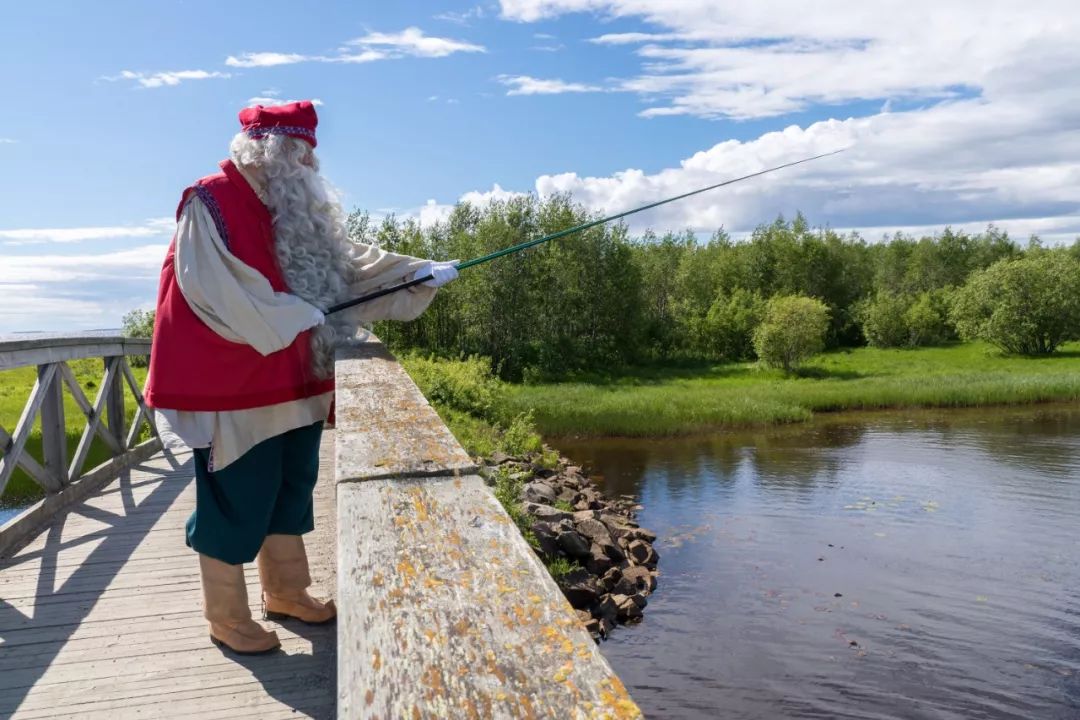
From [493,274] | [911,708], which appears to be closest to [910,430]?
[911,708]

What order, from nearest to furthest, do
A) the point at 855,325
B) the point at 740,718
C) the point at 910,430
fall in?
the point at 740,718, the point at 910,430, the point at 855,325

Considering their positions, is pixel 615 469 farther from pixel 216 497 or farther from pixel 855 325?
pixel 855 325

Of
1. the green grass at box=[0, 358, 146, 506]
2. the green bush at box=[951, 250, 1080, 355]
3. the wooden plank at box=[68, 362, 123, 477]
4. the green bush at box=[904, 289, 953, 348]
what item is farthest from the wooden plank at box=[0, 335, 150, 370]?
the green bush at box=[904, 289, 953, 348]

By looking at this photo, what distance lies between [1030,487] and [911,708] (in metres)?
11.4

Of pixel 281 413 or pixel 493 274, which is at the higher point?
pixel 493 274

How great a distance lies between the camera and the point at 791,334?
4594 centimetres

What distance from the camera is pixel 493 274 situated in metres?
45.9

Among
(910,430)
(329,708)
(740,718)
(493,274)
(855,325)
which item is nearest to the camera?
(329,708)

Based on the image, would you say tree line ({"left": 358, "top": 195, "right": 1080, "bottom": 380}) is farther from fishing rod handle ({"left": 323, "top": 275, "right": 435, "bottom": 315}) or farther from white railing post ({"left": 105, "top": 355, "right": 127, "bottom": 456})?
fishing rod handle ({"left": 323, "top": 275, "right": 435, "bottom": 315})

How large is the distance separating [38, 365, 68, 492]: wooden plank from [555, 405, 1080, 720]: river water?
18.6ft

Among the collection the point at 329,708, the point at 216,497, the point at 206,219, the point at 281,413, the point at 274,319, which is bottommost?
the point at 329,708

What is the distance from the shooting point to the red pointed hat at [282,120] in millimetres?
3385

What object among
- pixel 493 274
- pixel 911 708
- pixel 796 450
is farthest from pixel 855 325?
pixel 911 708

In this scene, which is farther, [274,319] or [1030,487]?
[1030,487]
